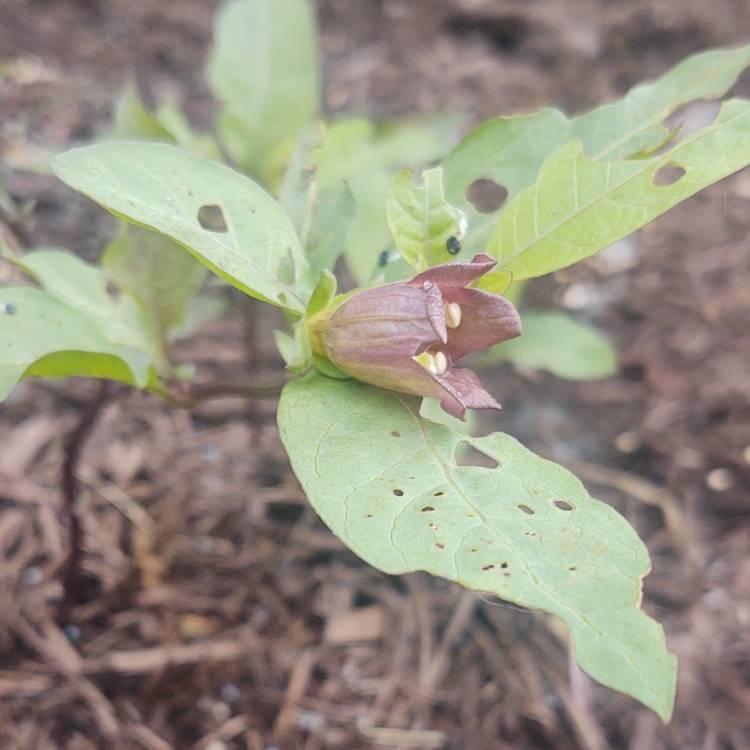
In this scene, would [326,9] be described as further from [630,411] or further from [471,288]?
[471,288]

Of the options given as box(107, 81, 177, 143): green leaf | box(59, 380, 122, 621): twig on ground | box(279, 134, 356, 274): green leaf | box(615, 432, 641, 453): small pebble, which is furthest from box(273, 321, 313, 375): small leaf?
box(615, 432, 641, 453): small pebble

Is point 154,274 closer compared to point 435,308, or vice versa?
point 435,308

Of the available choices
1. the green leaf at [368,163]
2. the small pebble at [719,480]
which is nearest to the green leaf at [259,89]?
the green leaf at [368,163]

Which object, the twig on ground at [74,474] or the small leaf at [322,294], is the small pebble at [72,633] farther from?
the small leaf at [322,294]

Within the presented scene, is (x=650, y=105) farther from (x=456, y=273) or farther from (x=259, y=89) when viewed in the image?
(x=259, y=89)

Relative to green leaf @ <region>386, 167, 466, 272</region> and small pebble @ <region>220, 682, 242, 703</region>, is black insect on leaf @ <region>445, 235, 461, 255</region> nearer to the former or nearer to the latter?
green leaf @ <region>386, 167, 466, 272</region>

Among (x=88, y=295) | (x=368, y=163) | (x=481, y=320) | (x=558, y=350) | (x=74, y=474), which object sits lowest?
(x=558, y=350)

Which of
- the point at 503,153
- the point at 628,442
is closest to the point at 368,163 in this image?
the point at 503,153

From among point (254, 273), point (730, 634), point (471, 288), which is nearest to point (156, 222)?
point (254, 273)
